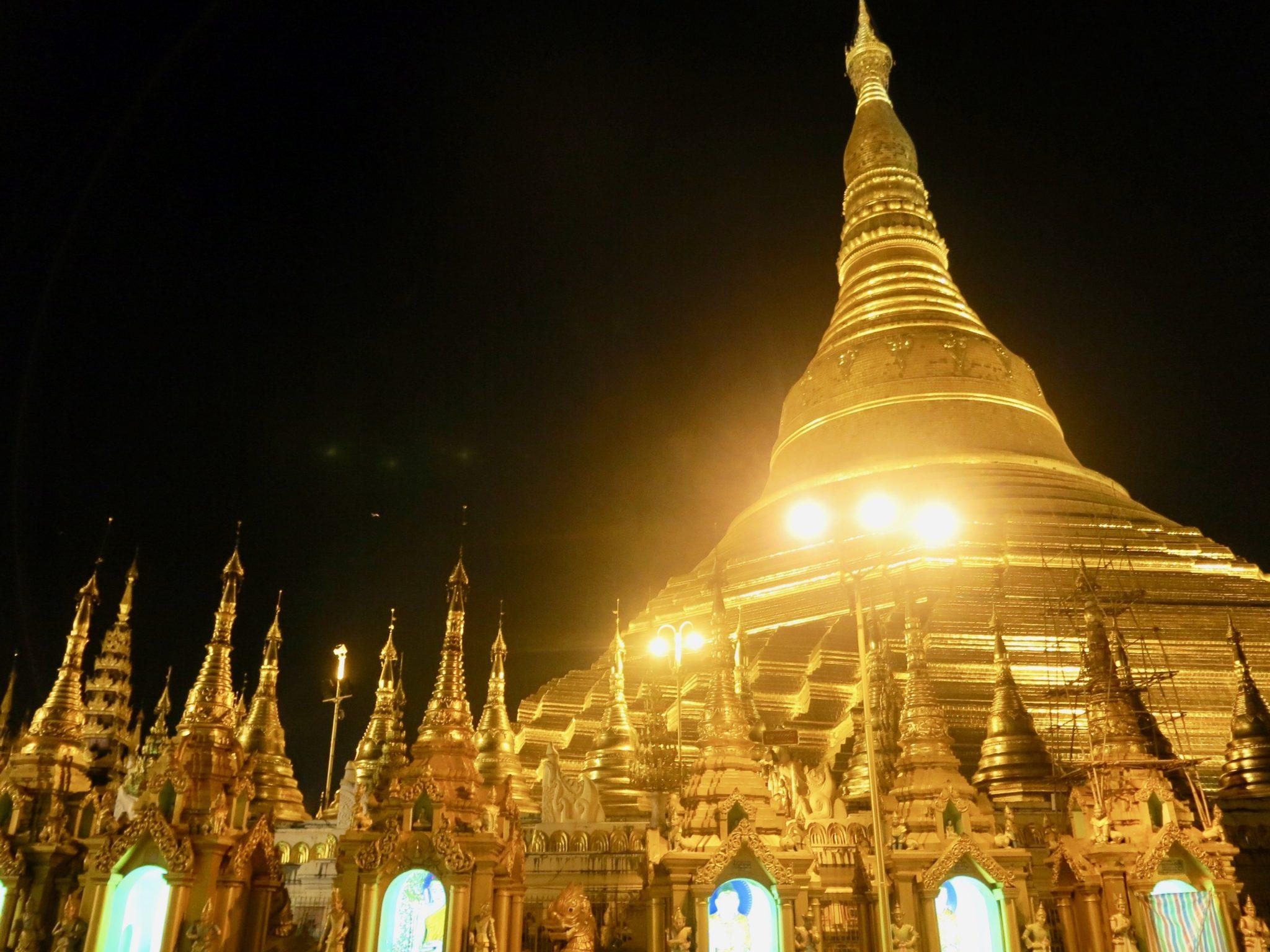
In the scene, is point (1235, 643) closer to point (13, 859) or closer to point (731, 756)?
point (731, 756)

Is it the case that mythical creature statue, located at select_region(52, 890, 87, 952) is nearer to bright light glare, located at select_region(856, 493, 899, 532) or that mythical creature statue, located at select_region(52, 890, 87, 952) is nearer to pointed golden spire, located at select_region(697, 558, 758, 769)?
pointed golden spire, located at select_region(697, 558, 758, 769)

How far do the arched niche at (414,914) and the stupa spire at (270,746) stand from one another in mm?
8788

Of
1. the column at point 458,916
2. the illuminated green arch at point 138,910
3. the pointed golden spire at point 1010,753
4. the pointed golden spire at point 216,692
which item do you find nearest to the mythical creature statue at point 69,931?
the illuminated green arch at point 138,910

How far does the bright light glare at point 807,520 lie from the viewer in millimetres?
28828

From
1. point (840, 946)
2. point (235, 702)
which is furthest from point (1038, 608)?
point (235, 702)

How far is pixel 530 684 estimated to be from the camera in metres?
33.0

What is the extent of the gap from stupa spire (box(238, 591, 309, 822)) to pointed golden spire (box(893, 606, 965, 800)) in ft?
37.1

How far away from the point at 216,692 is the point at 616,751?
29.5 feet

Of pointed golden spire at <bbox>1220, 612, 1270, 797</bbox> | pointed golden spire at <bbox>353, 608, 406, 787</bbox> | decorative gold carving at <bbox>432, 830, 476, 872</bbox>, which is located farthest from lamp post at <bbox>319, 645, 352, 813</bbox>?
pointed golden spire at <bbox>1220, 612, 1270, 797</bbox>

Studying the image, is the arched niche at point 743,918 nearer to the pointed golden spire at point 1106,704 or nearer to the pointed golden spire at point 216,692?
the pointed golden spire at point 1106,704

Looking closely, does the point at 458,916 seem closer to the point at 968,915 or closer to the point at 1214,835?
the point at 968,915

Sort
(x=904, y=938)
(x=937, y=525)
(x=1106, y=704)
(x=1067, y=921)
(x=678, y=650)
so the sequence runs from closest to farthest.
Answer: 1. (x=904, y=938)
2. (x=1067, y=921)
3. (x=1106, y=704)
4. (x=678, y=650)
5. (x=937, y=525)

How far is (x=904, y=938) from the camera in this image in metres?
10.6

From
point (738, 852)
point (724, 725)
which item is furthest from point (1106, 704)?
point (738, 852)
